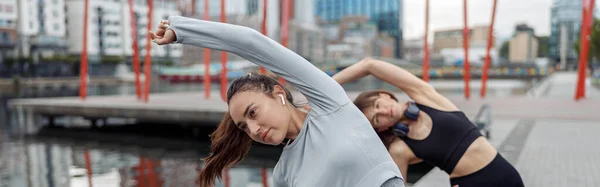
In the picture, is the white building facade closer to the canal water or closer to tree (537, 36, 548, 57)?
the canal water

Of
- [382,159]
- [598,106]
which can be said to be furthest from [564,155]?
[598,106]

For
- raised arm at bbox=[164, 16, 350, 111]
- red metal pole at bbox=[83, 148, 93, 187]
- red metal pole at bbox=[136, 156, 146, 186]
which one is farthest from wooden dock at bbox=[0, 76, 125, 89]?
raised arm at bbox=[164, 16, 350, 111]

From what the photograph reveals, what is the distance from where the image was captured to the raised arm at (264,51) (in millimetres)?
1521

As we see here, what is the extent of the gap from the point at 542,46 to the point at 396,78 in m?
166

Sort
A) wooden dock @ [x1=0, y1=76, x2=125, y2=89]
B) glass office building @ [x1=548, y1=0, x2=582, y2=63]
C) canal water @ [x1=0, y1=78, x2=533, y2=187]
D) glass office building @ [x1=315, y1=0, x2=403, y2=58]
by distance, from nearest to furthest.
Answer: canal water @ [x1=0, y1=78, x2=533, y2=187] → wooden dock @ [x1=0, y1=76, x2=125, y2=89] → glass office building @ [x1=548, y1=0, x2=582, y2=63] → glass office building @ [x1=315, y1=0, x2=403, y2=58]

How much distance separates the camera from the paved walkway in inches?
227

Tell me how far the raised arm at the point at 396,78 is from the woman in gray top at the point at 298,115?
2.13 feet

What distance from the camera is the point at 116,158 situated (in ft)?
37.9

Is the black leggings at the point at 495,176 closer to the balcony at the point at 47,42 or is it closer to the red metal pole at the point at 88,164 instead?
the red metal pole at the point at 88,164

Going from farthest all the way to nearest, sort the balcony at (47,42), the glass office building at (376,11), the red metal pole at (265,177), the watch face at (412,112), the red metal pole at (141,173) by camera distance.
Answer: the glass office building at (376,11) < the balcony at (47,42) < the red metal pole at (141,173) < the red metal pole at (265,177) < the watch face at (412,112)

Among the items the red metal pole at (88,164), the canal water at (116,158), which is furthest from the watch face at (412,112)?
the red metal pole at (88,164)

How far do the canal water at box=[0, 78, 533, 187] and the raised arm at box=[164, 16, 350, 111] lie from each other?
17.4 feet

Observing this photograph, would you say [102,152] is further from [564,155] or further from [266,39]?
[266,39]

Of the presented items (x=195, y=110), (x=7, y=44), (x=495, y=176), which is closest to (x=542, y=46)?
(x=7, y=44)
